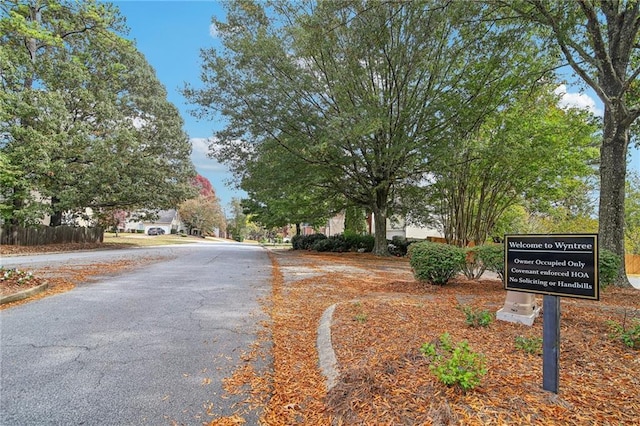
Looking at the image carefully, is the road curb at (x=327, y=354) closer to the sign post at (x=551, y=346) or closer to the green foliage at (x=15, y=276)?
the sign post at (x=551, y=346)

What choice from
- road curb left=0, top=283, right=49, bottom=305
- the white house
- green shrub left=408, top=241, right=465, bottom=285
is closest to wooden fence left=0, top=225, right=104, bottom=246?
road curb left=0, top=283, right=49, bottom=305

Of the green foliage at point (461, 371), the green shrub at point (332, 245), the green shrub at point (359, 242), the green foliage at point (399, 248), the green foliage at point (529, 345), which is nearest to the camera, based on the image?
the green foliage at point (461, 371)

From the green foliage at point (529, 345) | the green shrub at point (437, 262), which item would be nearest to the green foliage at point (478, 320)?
the green foliage at point (529, 345)

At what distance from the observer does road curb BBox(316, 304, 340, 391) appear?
2.97 meters

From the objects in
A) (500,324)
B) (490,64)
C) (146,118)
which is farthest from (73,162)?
(500,324)

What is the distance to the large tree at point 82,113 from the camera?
17.1m

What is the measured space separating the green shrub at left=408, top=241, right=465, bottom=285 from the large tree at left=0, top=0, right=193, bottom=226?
1806cm

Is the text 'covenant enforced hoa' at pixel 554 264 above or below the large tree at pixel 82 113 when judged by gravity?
below

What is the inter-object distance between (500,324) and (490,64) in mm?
9735

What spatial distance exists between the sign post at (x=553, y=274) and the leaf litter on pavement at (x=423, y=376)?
0.99 ft

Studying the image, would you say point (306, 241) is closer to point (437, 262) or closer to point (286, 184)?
point (286, 184)

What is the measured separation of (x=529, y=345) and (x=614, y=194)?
6478 millimetres

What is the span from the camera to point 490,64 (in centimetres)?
1115

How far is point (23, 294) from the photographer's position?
5840 millimetres
